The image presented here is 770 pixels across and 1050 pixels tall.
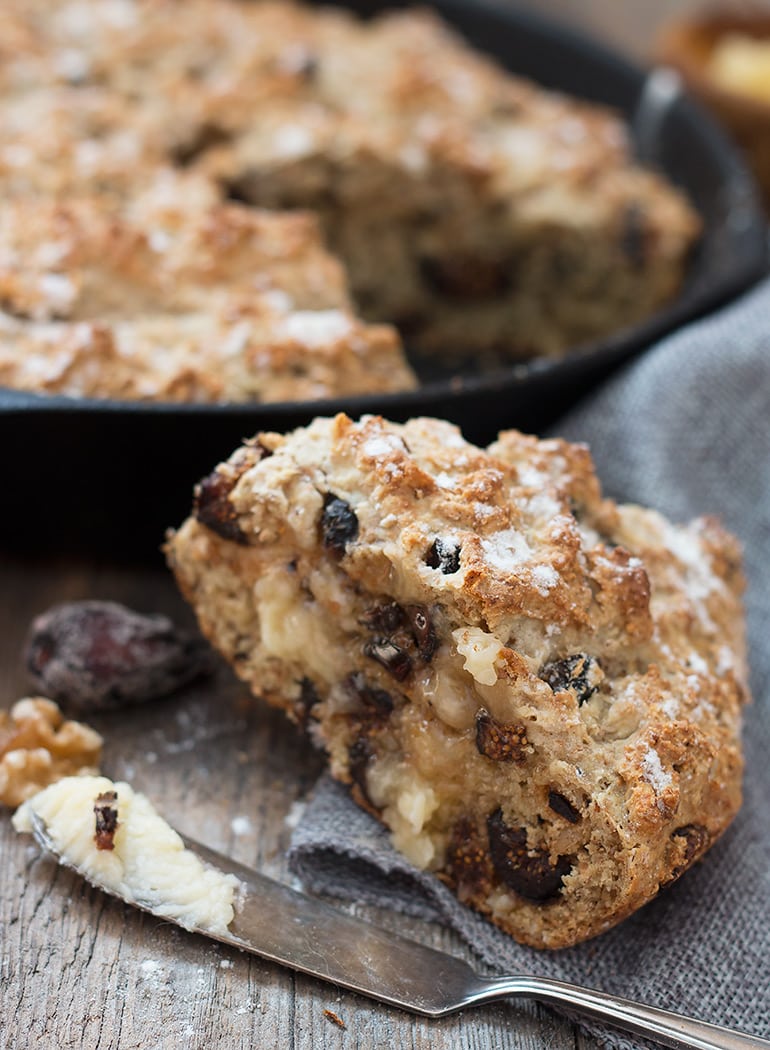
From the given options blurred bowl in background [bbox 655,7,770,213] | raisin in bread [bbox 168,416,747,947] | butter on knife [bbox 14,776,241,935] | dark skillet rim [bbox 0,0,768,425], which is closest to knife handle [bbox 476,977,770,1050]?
raisin in bread [bbox 168,416,747,947]

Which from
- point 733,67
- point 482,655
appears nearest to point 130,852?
point 482,655

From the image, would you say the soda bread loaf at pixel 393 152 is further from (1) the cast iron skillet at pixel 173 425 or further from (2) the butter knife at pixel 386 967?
(2) the butter knife at pixel 386 967

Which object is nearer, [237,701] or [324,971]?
[324,971]

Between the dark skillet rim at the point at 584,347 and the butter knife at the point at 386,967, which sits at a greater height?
the dark skillet rim at the point at 584,347

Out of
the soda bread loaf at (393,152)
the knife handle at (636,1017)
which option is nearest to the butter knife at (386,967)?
the knife handle at (636,1017)

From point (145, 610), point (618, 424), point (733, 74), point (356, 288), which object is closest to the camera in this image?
point (145, 610)

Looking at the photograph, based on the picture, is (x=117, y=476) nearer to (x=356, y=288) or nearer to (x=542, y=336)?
(x=356, y=288)

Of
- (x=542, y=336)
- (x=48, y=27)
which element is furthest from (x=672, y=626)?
(x=48, y=27)
